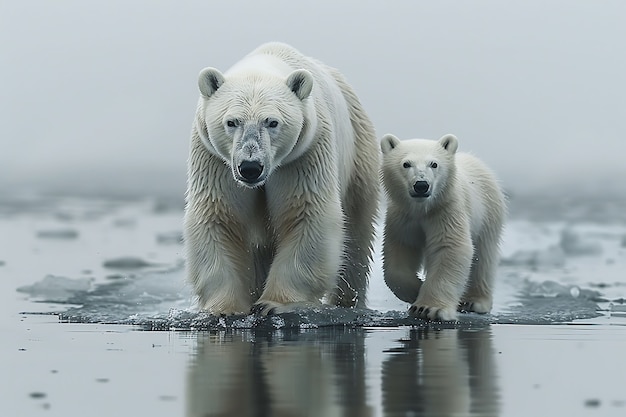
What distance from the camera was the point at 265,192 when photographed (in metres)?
8.91

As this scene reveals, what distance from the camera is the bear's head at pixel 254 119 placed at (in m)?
8.02

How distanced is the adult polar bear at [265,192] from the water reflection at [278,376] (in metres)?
0.97

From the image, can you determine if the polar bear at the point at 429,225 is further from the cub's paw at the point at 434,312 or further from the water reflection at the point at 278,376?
the water reflection at the point at 278,376

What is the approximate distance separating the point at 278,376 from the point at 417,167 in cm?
419

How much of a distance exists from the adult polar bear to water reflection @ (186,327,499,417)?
2.98 ft

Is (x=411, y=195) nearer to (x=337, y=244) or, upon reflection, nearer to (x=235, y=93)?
(x=337, y=244)

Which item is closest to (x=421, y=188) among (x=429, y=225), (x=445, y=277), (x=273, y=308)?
(x=429, y=225)

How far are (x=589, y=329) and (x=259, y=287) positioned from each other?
246cm

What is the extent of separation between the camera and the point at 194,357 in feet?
21.0

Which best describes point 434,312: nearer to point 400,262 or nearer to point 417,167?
point 400,262

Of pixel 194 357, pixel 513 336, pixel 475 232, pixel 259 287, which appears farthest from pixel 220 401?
pixel 475 232

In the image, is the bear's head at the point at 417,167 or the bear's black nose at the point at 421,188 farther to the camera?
the bear's head at the point at 417,167

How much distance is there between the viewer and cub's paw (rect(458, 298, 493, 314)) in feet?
34.3

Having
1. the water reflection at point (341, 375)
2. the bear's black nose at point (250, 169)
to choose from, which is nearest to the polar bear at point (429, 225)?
the water reflection at point (341, 375)
